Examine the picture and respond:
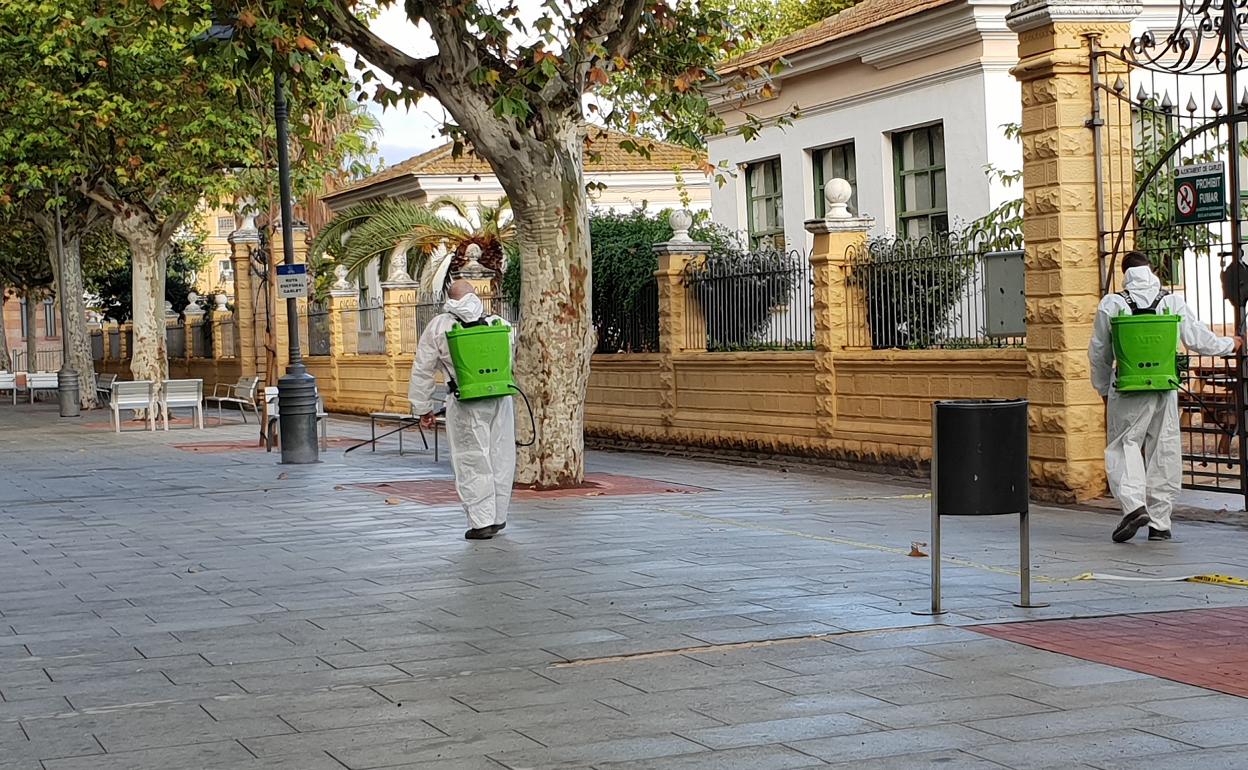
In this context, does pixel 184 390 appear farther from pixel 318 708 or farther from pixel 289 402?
pixel 318 708

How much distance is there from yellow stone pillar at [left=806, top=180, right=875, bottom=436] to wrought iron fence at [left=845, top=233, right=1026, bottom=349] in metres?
0.04

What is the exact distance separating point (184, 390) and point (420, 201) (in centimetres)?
1465

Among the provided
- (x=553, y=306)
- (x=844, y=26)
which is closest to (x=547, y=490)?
(x=553, y=306)

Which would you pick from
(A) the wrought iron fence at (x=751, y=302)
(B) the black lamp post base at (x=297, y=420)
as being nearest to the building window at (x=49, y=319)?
(B) the black lamp post base at (x=297, y=420)

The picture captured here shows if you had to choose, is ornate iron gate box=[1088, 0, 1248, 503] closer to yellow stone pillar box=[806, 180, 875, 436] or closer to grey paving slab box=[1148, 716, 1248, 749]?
yellow stone pillar box=[806, 180, 875, 436]

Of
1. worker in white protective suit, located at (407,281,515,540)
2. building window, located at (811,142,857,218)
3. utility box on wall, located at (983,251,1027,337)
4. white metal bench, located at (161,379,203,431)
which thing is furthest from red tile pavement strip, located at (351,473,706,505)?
white metal bench, located at (161,379,203,431)

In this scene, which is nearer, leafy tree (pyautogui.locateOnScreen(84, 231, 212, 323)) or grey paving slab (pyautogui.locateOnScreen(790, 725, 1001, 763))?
grey paving slab (pyautogui.locateOnScreen(790, 725, 1001, 763))

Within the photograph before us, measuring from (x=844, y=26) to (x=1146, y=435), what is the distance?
1590 centimetres

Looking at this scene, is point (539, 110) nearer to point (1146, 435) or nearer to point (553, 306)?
point (553, 306)

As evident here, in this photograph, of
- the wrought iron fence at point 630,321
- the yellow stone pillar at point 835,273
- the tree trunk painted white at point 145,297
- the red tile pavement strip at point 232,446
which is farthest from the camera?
the tree trunk painted white at point 145,297

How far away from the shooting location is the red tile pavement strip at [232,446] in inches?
A: 897

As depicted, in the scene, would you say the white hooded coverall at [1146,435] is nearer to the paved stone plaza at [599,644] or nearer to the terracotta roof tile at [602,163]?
the paved stone plaza at [599,644]

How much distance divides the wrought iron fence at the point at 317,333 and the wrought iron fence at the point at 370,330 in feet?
5.73

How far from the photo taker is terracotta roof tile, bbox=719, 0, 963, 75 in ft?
76.9
